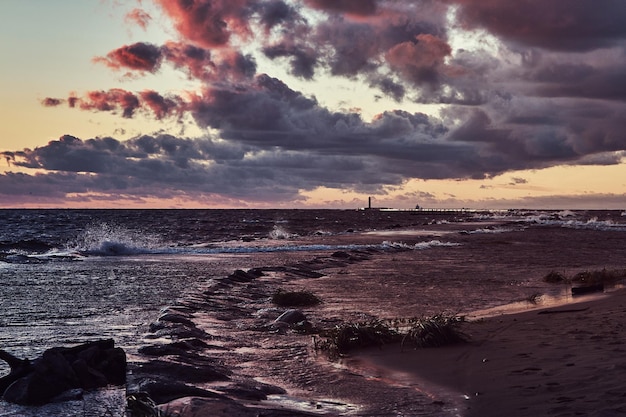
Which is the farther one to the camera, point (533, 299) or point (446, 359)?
point (533, 299)

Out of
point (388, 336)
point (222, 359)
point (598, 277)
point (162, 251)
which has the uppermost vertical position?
point (598, 277)

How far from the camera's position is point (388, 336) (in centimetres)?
1249

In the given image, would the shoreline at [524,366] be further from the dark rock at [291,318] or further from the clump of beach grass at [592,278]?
the clump of beach grass at [592,278]

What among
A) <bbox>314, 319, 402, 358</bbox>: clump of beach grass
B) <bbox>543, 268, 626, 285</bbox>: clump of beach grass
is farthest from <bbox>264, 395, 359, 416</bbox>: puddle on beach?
<bbox>543, 268, 626, 285</bbox>: clump of beach grass

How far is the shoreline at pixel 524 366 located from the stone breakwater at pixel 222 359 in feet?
5.21

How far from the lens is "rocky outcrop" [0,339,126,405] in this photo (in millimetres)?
8383

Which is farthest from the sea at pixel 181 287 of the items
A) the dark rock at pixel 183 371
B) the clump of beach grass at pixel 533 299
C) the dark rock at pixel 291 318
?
the dark rock at pixel 291 318

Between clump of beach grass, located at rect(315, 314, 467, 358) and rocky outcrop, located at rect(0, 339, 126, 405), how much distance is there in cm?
400

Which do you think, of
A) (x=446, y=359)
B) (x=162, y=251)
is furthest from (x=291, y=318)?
(x=162, y=251)

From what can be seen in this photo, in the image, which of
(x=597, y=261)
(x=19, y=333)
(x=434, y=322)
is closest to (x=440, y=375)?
(x=434, y=322)

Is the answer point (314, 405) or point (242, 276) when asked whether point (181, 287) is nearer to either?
point (242, 276)

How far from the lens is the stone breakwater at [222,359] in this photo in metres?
8.16

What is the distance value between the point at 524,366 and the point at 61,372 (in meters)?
6.66

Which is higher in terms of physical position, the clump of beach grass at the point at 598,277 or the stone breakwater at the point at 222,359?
the clump of beach grass at the point at 598,277
